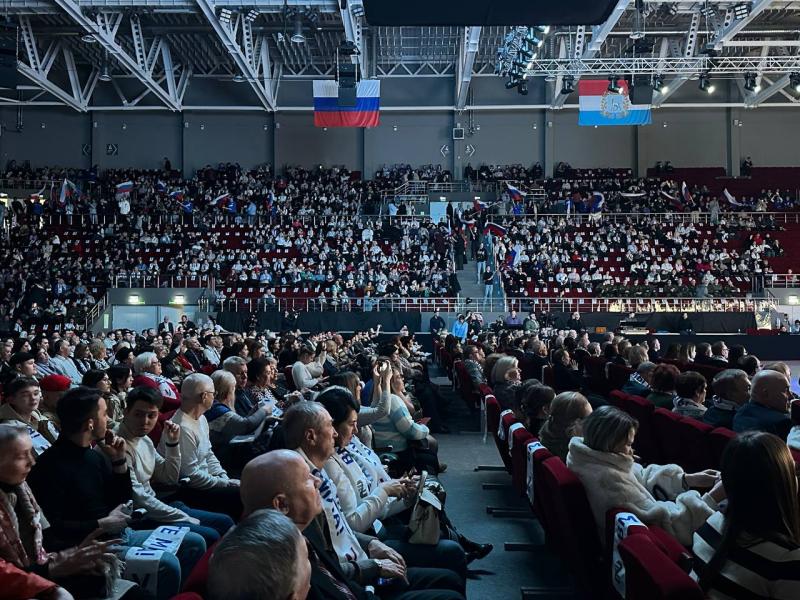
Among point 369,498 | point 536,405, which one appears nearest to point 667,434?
point 536,405

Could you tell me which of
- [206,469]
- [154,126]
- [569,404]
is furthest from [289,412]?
[154,126]

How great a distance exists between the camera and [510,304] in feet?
81.4

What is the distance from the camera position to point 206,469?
445 cm

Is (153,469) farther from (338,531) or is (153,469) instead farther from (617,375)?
(617,375)

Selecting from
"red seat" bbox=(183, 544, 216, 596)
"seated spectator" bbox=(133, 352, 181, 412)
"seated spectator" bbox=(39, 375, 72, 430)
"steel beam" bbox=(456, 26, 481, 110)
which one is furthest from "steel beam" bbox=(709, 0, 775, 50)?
"red seat" bbox=(183, 544, 216, 596)

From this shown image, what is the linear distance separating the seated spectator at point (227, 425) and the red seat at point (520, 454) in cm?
161

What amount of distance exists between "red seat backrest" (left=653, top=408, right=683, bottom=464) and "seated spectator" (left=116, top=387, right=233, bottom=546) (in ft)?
9.92

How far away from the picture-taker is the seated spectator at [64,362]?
1039 centimetres

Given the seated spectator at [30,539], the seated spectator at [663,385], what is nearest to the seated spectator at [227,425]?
the seated spectator at [30,539]

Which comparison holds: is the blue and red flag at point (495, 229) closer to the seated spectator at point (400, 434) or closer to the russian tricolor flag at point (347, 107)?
the russian tricolor flag at point (347, 107)

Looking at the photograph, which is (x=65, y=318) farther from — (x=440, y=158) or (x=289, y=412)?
(x=289, y=412)

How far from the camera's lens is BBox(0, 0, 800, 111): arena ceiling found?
71.3ft

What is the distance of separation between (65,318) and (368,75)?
1535 cm

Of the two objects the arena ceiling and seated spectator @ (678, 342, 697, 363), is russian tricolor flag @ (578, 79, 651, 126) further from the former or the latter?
seated spectator @ (678, 342, 697, 363)
